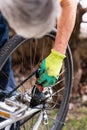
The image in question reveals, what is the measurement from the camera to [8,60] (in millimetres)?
4117

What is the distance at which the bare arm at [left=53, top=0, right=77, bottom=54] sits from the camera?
3.50 metres

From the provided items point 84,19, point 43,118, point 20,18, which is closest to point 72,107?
point 84,19

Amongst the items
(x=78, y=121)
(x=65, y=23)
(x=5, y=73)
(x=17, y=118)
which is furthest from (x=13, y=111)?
(x=78, y=121)

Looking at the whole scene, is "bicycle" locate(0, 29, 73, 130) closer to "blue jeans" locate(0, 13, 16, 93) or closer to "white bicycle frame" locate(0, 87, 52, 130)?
"white bicycle frame" locate(0, 87, 52, 130)

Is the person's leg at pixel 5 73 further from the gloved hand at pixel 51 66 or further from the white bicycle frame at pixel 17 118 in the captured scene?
the gloved hand at pixel 51 66

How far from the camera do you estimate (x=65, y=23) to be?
3.55 m

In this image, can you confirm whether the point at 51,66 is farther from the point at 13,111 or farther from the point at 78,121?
the point at 78,121

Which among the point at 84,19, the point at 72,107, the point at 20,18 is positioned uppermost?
the point at 84,19

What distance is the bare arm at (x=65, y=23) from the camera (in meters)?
3.50

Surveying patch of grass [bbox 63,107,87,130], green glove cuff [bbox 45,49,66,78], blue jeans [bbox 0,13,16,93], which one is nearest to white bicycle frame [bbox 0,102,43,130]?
blue jeans [bbox 0,13,16,93]

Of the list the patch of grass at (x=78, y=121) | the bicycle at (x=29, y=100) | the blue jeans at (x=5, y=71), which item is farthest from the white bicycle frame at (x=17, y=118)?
the patch of grass at (x=78, y=121)

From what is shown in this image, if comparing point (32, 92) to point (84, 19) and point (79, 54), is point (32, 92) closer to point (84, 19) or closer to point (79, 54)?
point (84, 19)

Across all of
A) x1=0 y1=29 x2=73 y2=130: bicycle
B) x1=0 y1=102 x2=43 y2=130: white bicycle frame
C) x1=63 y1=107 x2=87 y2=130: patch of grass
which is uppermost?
x1=63 y1=107 x2=87 y2=130: patch of grass

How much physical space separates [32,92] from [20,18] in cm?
134
